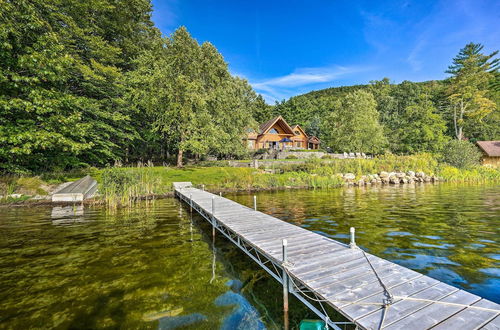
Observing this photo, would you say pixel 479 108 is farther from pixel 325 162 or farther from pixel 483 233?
pixel 483 233

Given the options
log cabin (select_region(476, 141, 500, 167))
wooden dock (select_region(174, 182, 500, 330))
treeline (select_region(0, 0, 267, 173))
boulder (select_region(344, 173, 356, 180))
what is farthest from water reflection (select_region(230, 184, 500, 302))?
log cabin (select_region(476, 141, 500, 167))

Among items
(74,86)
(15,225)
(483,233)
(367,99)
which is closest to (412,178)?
(367,99)

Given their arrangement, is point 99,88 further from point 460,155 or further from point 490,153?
point 490,153

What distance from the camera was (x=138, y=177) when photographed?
16891 millimetres

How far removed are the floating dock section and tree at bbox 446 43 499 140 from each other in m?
51.8

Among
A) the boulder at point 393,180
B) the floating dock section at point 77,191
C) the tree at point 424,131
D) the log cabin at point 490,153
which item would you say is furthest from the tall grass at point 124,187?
the log cabin at point 490,153

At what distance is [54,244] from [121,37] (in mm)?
26874

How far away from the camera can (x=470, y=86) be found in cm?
3866

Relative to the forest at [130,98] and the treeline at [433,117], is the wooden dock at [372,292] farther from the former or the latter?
the treeline at [433,117]

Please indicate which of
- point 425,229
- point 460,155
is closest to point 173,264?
point 425,229

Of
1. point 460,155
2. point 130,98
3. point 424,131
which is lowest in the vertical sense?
point 460,155

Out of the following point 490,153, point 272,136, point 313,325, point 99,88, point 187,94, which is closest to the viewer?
point 313,325

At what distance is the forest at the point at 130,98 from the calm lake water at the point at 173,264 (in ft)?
24.9

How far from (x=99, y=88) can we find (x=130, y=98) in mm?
2707
